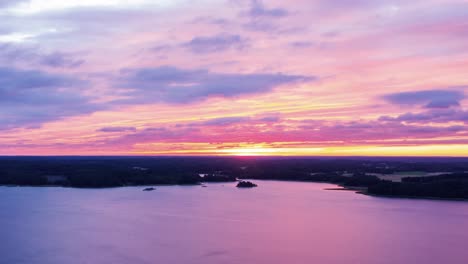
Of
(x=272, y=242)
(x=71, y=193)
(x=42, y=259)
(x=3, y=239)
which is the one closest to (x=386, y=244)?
(x=272, y=242)

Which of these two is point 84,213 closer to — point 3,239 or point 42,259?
point 3,239

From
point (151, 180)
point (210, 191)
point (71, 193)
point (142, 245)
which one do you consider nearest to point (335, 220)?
point (142, 245)

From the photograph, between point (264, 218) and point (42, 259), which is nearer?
point (42, 259)

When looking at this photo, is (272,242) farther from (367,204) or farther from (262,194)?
(262,194)

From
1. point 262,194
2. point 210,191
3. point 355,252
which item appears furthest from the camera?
point 210,191

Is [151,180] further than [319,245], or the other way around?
[151,180]

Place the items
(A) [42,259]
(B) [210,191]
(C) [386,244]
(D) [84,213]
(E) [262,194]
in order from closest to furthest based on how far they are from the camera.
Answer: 1. (A) [42,259]
2. (C) [386,244]
3. (D) [84,213]
4. (E) [262,194]
5. (B) [210,191]
